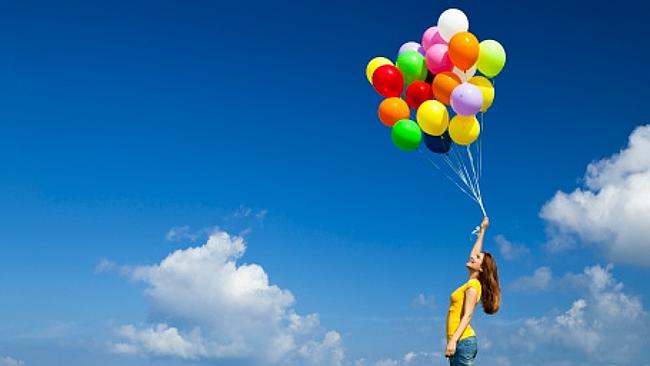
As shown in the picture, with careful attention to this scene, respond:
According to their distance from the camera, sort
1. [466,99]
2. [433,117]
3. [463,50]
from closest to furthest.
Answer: [466,99] → [463,50] → [433,117]

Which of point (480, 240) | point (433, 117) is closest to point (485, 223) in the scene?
point (480, 240)

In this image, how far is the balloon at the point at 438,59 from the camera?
36.2ft

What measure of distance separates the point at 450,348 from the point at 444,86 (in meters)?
5.36

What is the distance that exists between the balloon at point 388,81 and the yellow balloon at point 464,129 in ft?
3.95

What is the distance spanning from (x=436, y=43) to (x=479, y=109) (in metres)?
1.63

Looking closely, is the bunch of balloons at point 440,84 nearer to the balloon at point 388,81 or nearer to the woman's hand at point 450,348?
the balloon at point 388,81

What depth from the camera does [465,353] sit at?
6371 mm

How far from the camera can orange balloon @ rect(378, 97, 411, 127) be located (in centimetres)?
1137

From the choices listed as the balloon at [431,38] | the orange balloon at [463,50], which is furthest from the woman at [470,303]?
the balloon at [431,38]

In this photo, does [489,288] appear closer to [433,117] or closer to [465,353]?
[465,353]

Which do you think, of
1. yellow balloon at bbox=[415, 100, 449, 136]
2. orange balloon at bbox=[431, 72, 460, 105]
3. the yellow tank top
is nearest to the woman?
the yellow tank top

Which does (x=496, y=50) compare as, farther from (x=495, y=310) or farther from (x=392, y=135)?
(x=495, y=310)

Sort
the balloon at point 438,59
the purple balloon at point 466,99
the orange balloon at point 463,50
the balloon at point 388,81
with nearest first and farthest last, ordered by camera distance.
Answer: the purple balloon at point 466,99 < the orange balloon at point 463,50 < the balloon at point 438,59 < the balloon at point 388,81

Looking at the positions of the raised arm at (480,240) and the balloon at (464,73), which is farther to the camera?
the balloon at (464,73)
